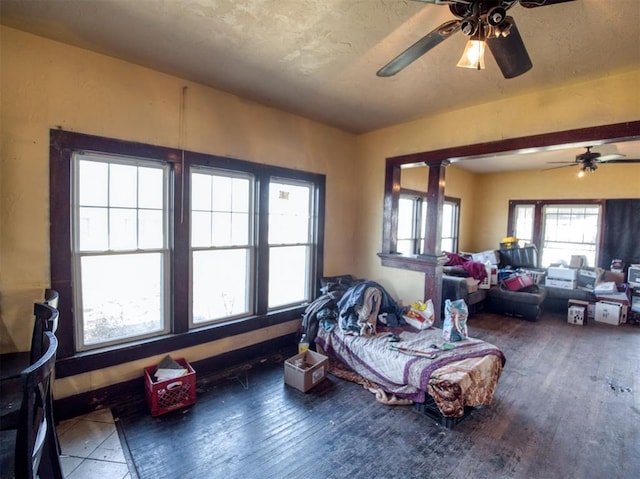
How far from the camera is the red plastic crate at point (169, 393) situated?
2.39 metres

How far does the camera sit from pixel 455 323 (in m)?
2.92

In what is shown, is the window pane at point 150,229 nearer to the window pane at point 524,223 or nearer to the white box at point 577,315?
the white box at point 577,315

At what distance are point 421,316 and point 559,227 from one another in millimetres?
5048

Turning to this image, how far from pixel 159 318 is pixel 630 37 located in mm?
4106

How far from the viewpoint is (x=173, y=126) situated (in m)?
2.76

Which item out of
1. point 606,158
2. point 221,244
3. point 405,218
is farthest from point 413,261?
point 606,158

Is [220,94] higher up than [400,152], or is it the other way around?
[220,94]

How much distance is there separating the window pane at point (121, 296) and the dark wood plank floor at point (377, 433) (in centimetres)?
60

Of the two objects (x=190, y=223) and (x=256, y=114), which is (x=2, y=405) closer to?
(x=190, y=223)

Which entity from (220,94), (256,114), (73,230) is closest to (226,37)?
(220,94)

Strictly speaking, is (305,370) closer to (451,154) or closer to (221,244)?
(221,244)

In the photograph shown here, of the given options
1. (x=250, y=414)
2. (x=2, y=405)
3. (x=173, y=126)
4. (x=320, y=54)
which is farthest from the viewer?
(x=173, y=126)

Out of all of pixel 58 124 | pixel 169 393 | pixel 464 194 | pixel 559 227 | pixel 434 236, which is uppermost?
pixel 464 194

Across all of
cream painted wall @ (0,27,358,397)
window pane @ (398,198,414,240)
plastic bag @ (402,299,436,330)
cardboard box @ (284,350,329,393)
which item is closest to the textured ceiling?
cream painted wall @ (0,27,358,397)
